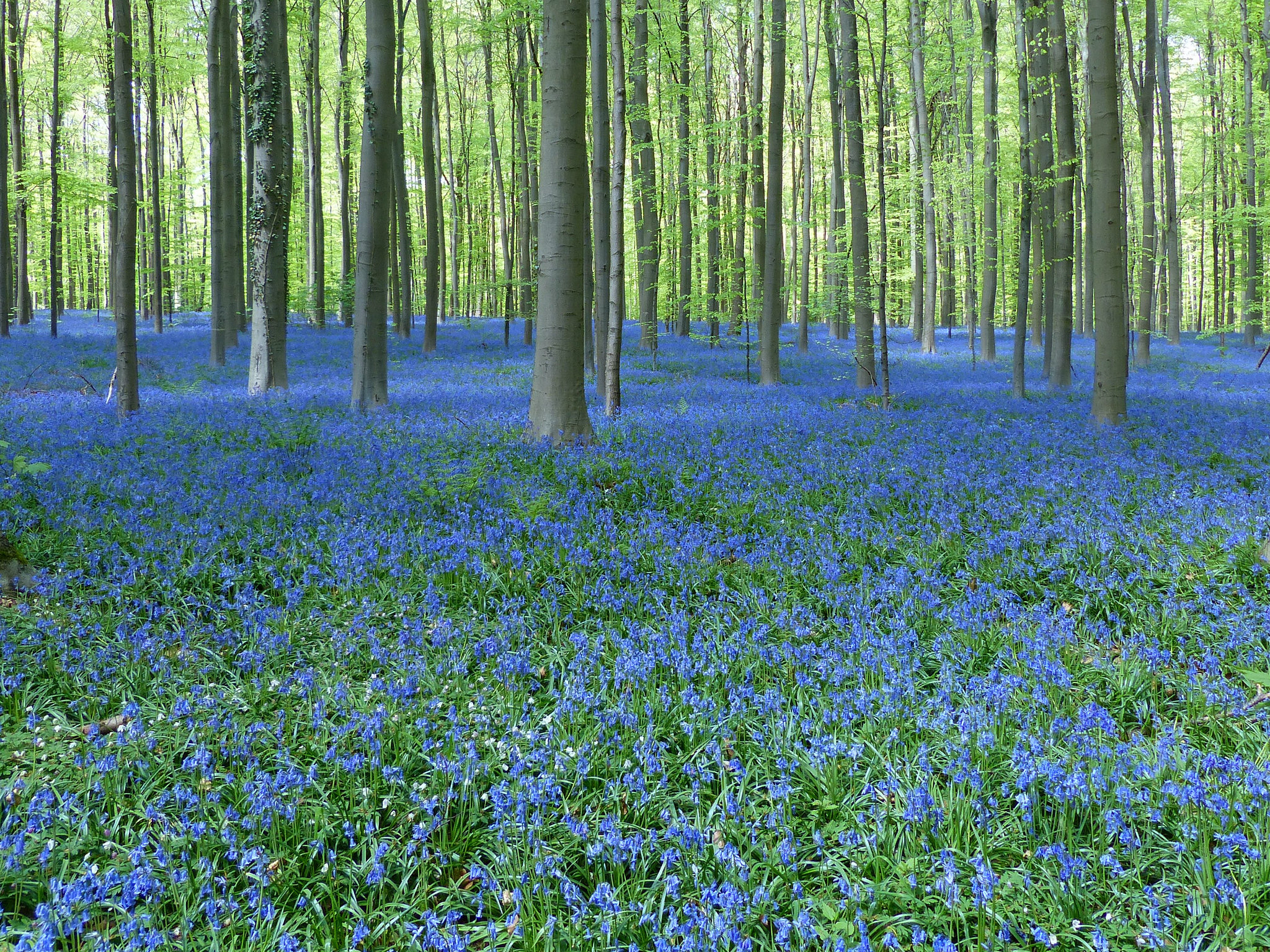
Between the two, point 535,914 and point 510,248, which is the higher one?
point 510,248

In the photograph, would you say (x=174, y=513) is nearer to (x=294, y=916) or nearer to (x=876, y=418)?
(x=294, y=916)

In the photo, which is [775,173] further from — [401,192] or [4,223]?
[4,223]

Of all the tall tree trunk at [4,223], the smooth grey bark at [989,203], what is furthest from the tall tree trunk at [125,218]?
the smooth grey bark at [989,203]

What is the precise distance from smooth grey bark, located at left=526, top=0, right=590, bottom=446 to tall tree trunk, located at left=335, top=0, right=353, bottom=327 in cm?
1837

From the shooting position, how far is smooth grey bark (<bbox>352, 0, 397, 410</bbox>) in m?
12.1

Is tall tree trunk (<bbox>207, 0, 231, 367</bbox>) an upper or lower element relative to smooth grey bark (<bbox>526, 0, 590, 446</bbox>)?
upper

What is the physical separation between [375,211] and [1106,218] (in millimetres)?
11536

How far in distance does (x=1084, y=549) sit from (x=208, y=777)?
18.5ft

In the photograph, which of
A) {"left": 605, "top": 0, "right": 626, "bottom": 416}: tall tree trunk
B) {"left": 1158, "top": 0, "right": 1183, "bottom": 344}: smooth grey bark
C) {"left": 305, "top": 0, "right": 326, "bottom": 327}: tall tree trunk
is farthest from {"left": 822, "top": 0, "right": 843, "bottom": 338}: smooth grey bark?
{"left": 305, "top": 0, "right": 326, "bottom": 327}: tall tree trunk

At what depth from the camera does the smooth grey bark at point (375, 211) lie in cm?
1207

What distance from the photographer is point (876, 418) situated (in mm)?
12156

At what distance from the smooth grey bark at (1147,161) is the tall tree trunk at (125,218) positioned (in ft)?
77.8

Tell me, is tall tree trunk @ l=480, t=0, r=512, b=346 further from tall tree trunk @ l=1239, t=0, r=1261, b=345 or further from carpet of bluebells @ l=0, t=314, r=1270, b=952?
tall tree trunk @ l=1239, t=0, r=1261, b=345

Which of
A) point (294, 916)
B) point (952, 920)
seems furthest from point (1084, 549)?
point (294, 916)
